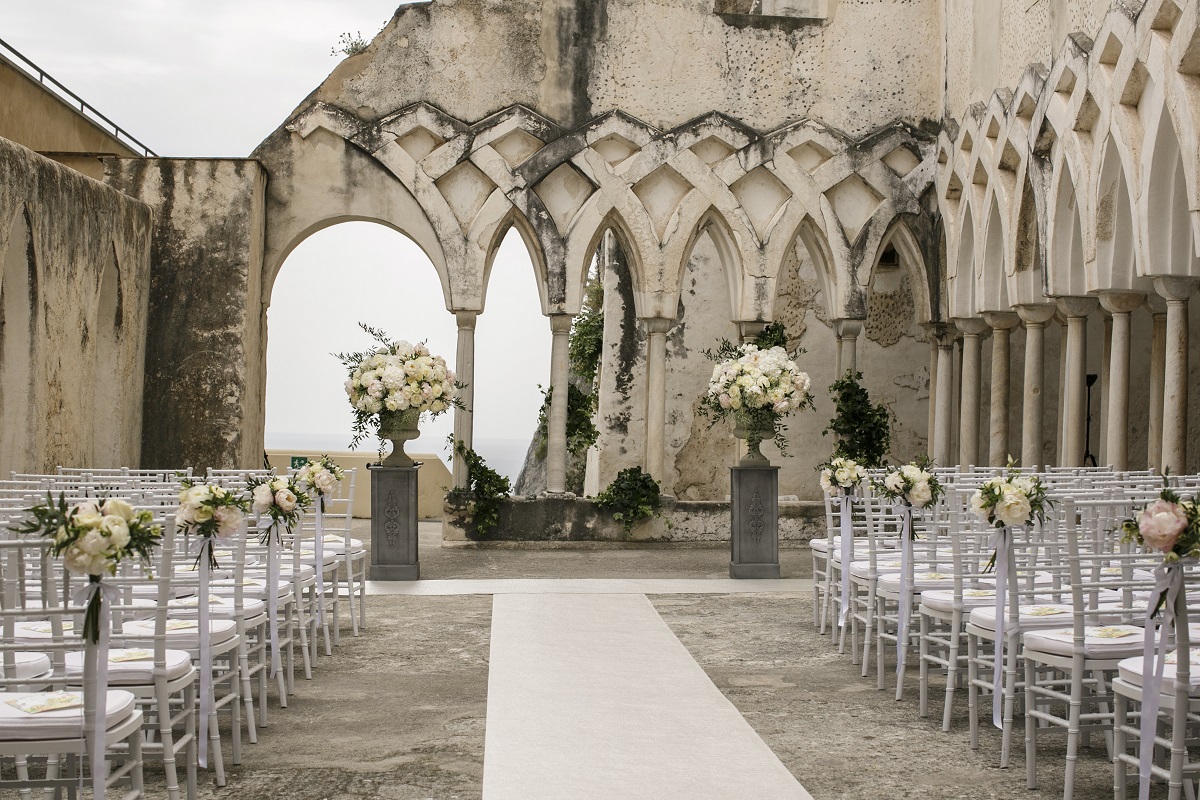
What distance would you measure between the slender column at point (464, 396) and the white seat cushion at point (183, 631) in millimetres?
7700

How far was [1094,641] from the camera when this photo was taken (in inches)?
183

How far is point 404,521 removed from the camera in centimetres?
1039

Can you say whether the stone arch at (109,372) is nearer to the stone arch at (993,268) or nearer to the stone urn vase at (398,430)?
the stone urn vase at (398,430)

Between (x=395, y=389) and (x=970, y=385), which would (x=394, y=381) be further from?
(x=970, y=385)

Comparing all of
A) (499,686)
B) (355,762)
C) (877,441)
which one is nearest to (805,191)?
(877,441)

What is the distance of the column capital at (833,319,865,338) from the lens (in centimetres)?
1360

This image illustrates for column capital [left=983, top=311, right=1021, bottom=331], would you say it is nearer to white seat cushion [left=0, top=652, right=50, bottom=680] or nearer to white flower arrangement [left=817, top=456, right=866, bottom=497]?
white flower arrangement [left=817, top=456, right=866, bottom=497]

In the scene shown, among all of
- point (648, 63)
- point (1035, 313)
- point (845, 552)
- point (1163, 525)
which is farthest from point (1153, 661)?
point (648, 63)

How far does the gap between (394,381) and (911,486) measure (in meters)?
4.97

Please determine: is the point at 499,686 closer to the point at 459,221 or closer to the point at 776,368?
the point at 776,368

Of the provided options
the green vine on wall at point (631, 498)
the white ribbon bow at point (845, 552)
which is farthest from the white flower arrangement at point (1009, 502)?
the green vine on wall at point (631, 498)

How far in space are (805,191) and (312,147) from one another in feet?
16.3

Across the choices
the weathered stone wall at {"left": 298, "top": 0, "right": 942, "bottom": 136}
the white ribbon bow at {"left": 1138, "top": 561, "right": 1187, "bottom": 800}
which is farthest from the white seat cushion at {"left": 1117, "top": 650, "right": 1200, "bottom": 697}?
the weathered stone wall at {"left": 298, "top": 0, "right": 942, "bottom": 136}

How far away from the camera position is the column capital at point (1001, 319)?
1251 cm
